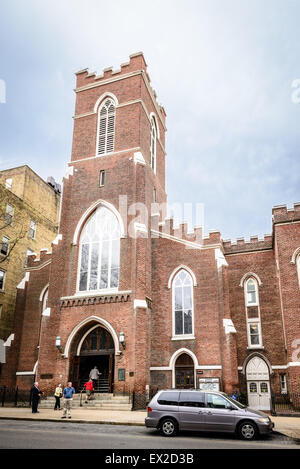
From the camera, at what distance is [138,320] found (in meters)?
22.6

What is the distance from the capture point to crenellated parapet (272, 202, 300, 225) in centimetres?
2544

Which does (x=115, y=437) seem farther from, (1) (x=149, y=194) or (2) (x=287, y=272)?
(1) (x=149, y=194)

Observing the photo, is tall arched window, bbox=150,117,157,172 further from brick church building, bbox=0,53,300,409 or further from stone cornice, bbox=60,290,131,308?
stone cornice, bbox=60,290,131,308

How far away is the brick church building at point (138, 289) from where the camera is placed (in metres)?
23.4

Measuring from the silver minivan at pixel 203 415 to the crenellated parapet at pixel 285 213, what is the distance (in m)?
14.8

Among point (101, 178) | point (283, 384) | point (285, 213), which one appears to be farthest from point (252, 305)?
point (101, 178)

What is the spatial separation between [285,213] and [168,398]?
627 inches

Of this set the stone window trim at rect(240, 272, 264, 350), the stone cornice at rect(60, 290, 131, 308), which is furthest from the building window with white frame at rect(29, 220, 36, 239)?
the stone window trim at rect(240, 272, 264, 350)

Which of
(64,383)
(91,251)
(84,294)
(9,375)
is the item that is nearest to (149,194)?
(91,251)

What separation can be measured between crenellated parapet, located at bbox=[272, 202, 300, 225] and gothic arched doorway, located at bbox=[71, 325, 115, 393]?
12.5m

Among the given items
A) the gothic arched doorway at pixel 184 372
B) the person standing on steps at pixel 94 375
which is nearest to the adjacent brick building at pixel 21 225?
the person standing on steps at pixel 94 375

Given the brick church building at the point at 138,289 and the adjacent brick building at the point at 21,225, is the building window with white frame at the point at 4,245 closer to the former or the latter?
the adjacent brick building at the point at 21,225

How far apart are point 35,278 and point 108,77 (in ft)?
52.0
